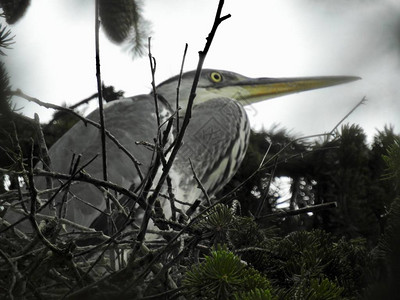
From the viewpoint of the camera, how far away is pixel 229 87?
342 centimetres

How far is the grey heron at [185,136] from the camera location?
8.31ft

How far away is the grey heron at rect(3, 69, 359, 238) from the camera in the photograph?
99.7 inches


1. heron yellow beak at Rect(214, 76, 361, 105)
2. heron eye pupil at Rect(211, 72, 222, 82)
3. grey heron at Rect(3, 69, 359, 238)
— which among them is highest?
heron eye pupil at Rect(211, 72, 222, 82)

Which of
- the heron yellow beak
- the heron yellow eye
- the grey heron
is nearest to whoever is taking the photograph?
the grey heron

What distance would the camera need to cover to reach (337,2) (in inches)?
20.0

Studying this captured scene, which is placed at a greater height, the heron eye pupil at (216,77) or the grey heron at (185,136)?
the heron eye pupil at (216,77)

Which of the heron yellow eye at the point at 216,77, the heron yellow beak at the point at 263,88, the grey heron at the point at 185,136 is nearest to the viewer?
the grey heron at the point at 185,136

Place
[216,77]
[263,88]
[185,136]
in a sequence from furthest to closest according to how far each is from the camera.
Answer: [216,77], [263,88], [185,136]

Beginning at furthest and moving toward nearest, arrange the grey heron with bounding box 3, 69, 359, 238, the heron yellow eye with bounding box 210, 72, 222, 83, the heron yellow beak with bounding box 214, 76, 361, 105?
1. the heron yellow eye with bounding box 210, 72, 222, 83
2. the heron yellow beak with bounding box 214, 76, 361, 105
3. the grey heron with bounding box 3, 69, 359, 238

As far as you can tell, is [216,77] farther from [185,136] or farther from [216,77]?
[185,136]

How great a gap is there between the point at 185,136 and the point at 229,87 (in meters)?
0.71

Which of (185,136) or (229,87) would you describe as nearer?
(185,136)

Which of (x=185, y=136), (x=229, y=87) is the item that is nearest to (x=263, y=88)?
(x=229, y=87)

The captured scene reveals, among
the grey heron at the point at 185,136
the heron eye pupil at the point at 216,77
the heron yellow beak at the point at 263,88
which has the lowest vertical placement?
the grey heron at the point at 185,136
